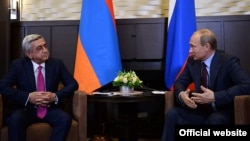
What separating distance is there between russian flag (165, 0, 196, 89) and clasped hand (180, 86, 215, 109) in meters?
0.73

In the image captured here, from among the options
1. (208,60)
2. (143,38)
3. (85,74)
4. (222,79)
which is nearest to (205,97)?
(222,79)

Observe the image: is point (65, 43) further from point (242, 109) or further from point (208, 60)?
point (242, 109)

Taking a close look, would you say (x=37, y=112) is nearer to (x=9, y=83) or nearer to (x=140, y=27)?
(x=9, y=83)

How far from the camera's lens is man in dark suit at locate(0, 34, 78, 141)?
248cm

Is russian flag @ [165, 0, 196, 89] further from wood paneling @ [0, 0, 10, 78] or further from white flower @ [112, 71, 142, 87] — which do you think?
wood paneling @ [0, 0, 10, 78]

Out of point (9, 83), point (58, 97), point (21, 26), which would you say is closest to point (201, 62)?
point (58, 97)

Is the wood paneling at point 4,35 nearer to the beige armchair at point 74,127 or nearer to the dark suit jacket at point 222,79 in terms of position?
the beige armchair at point 74,127

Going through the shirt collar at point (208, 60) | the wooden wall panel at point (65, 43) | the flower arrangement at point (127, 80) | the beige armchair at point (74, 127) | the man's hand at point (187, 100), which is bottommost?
the beige armchair at point (74, 127)

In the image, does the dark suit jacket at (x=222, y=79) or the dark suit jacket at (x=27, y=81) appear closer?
the dark suit jacket at (x=222, y=79)

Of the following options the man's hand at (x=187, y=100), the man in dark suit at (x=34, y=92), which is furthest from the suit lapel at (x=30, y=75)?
the man's hand at (x=187, y=100)

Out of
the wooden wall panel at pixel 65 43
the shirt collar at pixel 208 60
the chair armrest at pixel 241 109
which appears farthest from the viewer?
the wooden wall panel at pixel 65 43

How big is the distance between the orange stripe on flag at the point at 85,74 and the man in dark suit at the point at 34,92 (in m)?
0.30

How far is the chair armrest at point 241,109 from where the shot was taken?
2.25 meters

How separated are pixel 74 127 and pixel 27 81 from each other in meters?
0.59
